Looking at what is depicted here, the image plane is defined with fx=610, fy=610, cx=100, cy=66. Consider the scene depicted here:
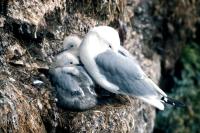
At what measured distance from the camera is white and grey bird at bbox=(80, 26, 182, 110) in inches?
131

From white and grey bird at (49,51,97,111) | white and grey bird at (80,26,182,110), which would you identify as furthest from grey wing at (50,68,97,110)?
white and grey bird at (80,26,182,110)

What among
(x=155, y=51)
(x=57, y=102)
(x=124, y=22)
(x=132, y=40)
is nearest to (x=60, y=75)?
(x=57, y=102)

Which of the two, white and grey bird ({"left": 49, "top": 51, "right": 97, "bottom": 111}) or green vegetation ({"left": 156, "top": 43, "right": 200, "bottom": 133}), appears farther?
green vegetation ({"left": 156, "top": 43, "right": 200, "bottom": 133})

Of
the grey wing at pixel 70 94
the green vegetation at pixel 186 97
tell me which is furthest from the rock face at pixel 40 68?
the green vegetation at pixel 186 97

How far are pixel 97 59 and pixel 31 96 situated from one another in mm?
409

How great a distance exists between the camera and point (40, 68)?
3.51m

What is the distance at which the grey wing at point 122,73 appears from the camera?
10.9 feet

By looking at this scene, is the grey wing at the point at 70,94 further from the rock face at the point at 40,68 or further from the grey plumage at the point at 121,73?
the grey plumage at the point at 121,73

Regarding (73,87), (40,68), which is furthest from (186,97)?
(73,87)

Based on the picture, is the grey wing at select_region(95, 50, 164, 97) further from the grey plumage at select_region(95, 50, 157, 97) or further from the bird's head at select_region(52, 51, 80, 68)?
the bird's head at select_region(52, 51, 80, 68)

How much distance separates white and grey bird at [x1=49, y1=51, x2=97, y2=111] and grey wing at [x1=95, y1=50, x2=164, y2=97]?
0.36ft

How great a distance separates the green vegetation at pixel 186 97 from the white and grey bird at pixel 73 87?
2.69 m

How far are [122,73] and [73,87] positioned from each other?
279 millimetres

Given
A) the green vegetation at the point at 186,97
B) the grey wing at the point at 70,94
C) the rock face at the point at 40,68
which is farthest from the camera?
the green vegetation at the point at 186,97
